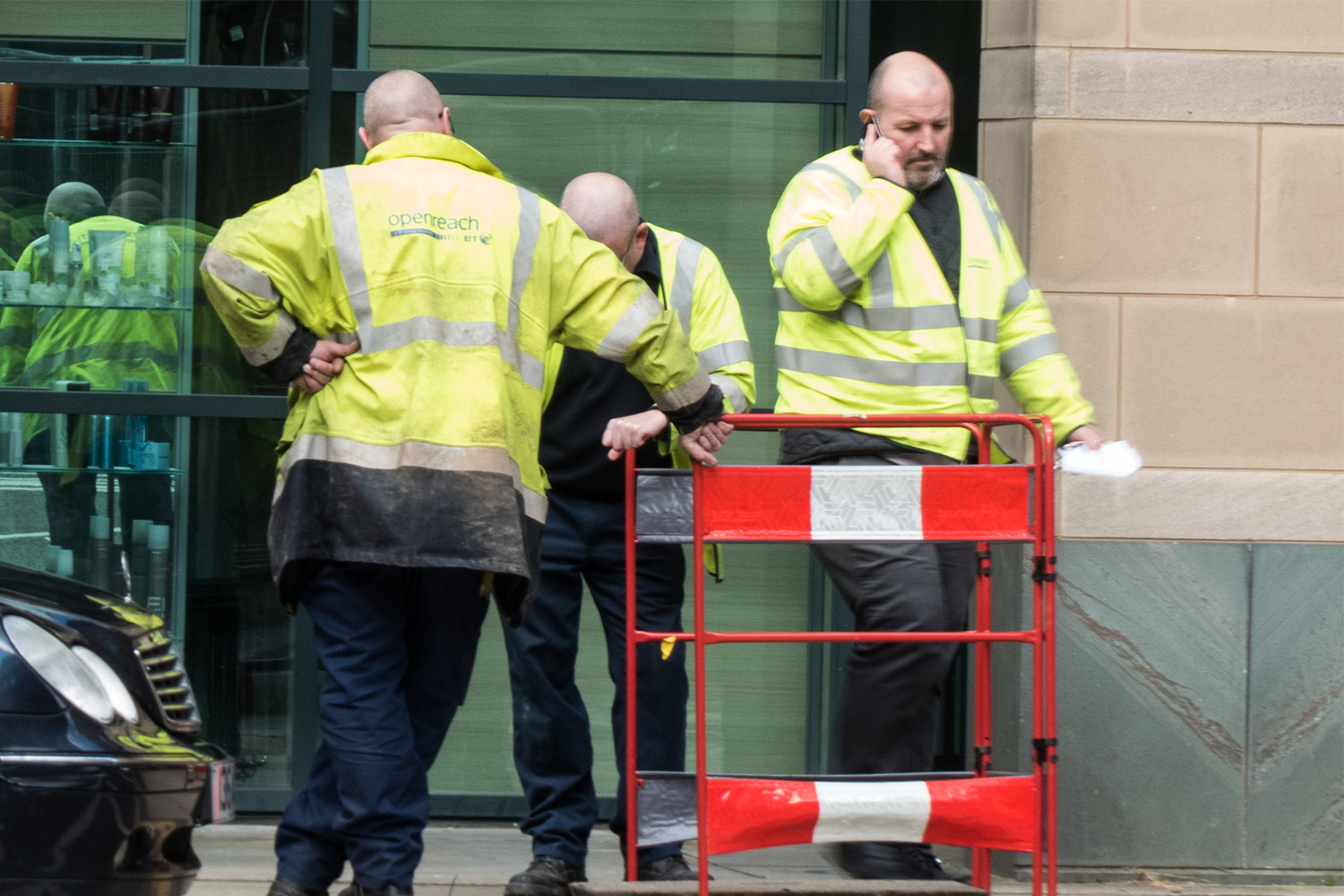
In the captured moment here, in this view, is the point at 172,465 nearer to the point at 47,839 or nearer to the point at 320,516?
the point at 320,516

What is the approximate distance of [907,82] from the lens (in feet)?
13.8

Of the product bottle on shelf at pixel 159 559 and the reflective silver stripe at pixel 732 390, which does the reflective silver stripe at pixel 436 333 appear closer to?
the reflective silver stripe at pixel 732 390

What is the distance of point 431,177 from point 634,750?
1.46 meters

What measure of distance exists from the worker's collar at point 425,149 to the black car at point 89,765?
121cm

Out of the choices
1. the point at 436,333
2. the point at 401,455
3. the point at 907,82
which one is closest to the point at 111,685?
the point at 401,455

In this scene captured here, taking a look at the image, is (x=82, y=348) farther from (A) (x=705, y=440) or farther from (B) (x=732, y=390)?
(A) (x=705, y=440)

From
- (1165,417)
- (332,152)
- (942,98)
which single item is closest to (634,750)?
(942,98)

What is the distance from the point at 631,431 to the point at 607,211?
2.30 ft

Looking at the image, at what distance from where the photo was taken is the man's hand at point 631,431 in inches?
154

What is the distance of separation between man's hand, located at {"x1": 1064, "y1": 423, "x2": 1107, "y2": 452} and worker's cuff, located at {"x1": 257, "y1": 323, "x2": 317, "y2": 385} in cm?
197

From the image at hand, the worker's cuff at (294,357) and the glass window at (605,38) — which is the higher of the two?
the glass window at (605,38)

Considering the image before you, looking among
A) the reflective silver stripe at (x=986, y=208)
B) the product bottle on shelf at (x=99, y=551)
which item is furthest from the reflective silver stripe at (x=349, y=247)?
the product bottle on shelf at (x=99, y=551)

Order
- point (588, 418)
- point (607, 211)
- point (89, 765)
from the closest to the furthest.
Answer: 1. point (89, 765)
2. point (607, 211)
3. point (588, 418)

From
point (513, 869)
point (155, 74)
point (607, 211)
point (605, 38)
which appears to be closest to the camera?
point (607, 211)
